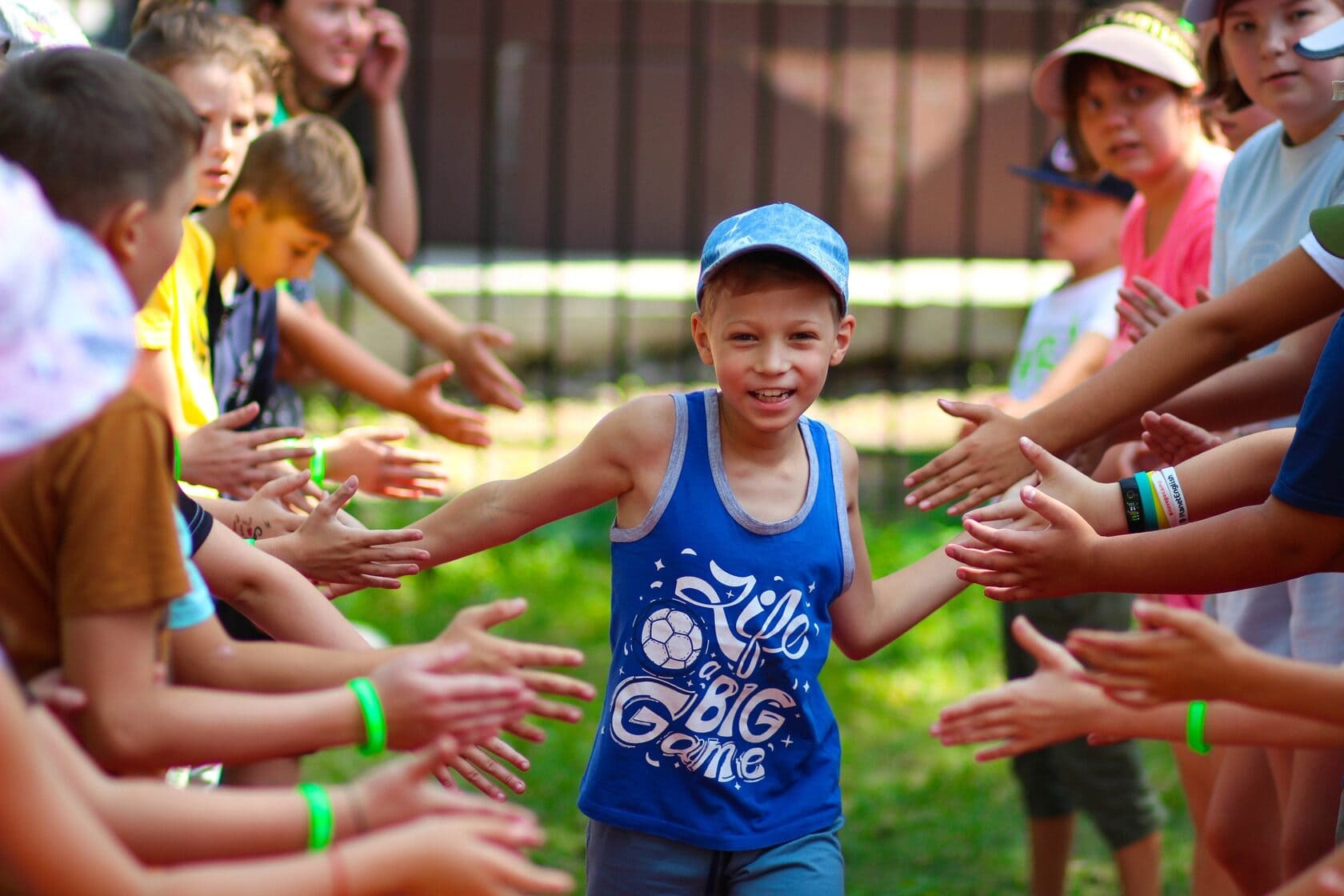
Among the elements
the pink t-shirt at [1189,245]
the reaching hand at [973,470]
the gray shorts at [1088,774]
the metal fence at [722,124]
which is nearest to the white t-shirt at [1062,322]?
the pink t-shirt at [1189,245]

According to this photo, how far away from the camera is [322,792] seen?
1857 millimetres

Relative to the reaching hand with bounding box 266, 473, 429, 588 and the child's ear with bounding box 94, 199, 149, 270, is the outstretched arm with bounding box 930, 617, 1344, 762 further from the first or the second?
the child's ear with bounding box 94, 199, 149, 270

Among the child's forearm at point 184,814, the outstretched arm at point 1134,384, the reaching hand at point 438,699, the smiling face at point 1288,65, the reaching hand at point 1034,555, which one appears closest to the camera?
the child's forearm at point 184,814

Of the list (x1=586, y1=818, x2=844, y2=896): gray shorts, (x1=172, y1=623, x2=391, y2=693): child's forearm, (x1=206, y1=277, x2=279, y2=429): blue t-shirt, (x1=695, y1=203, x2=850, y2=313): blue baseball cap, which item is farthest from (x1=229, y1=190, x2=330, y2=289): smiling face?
(x1=586, y1=818, x2=844, y2=896): gray shorts

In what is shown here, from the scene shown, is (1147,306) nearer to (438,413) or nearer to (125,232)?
(438,413)

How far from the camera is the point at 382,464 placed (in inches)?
135

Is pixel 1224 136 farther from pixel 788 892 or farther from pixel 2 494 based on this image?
pixel 2 494

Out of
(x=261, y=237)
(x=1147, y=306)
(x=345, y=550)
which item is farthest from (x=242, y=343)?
(x=1147, y=306)

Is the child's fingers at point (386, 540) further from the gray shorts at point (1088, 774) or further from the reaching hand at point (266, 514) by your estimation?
the gray shorts at point (1088, 774)

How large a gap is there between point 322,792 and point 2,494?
52cm

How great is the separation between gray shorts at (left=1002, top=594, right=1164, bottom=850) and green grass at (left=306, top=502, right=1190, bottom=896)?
41cm

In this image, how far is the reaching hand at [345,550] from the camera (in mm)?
2613

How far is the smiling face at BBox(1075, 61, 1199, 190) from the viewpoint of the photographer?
3.77m

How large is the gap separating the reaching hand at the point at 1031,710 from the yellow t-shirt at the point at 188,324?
70.2 inches
